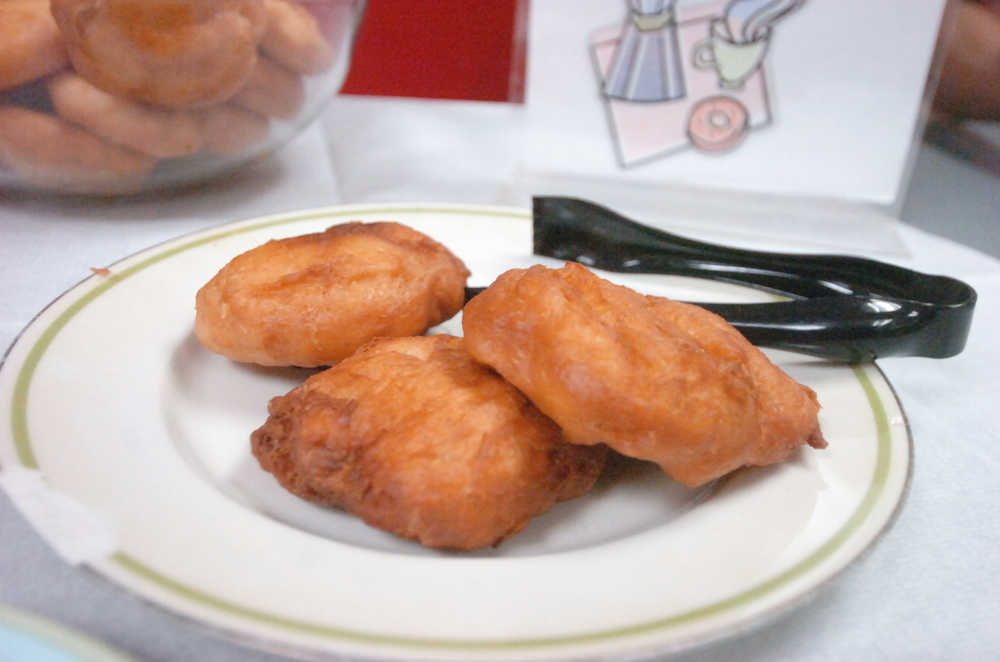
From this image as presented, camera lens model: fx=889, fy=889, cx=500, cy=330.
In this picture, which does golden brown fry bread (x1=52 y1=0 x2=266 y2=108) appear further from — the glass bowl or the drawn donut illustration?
the drawn donut illustration

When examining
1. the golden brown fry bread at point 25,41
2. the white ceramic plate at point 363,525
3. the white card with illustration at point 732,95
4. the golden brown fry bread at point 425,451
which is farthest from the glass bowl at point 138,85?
the golden brown fry bread at point 425,451

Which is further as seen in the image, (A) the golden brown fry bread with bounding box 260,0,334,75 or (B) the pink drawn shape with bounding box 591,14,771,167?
(B) the pink drawn shape with bounding box 591,14,771,167

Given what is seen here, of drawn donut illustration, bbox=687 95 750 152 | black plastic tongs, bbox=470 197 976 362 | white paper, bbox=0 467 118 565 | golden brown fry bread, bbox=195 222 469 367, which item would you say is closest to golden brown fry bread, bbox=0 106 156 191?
golden brown fry bread, bbox=195 222 469 367

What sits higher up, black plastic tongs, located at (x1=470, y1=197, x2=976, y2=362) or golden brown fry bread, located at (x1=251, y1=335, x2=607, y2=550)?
black plastic tongs, located at (x1=470, y1=197, x2=976, y2=362)

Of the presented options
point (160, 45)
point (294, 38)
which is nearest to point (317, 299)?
point (160, 45)

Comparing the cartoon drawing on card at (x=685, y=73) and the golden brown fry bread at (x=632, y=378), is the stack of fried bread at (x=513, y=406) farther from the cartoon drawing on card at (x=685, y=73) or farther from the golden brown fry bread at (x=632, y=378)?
the cartoon drawing on card at (x=685, y=73)

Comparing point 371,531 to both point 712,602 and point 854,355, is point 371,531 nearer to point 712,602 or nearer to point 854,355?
point 712,602

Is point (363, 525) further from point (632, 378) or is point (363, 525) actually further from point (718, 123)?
point (718, 123)
